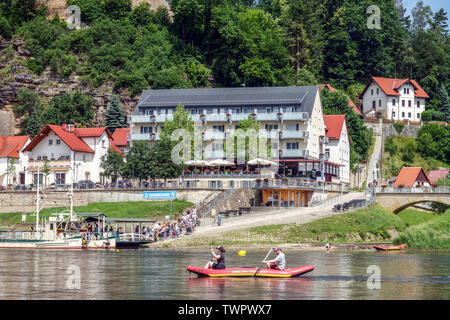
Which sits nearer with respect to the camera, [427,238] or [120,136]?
Result: [427,238]

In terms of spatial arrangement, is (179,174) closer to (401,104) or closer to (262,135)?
(262,135)

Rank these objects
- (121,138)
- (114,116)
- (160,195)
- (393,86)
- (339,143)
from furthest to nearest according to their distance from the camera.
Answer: (393,86) < (114,116) < (121,138) < (339,143) < (160,195)

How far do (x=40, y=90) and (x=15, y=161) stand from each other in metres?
22.7

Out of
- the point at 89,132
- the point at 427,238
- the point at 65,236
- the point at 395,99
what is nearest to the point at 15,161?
the point at 89,132

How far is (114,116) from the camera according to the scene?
11831 centimetres

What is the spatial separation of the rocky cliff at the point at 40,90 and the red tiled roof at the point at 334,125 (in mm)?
28189

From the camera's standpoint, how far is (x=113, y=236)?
71375mm

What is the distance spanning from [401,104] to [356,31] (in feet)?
61.3

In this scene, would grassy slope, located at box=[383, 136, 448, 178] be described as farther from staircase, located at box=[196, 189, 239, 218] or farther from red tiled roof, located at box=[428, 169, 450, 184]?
staircase, located at box=[196, 189, 239, 218]

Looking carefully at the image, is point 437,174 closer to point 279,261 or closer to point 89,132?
point 89,132

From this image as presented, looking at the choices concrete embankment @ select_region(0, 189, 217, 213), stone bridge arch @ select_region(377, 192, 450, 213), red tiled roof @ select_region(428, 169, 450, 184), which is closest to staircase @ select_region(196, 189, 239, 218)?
concrete embankment @ select_region(0, 189, 217, 213)

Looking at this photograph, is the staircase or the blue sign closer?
the staircase

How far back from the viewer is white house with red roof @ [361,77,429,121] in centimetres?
13550
